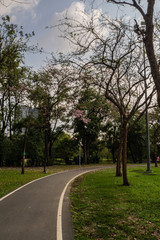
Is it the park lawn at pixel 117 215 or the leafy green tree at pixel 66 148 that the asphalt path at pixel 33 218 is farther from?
the leafy green tree at pixel 66 148

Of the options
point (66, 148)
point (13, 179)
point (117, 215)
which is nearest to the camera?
point (117, 215)

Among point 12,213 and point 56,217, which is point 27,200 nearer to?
point 12,213

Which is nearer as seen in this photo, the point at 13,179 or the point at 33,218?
the point at 33,218

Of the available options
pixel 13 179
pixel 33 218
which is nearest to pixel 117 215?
pixel 33 218

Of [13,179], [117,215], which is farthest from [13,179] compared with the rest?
[117,215]

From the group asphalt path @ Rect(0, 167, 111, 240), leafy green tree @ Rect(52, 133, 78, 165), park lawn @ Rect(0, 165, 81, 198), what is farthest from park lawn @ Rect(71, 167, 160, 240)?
leafy green tree @ Rect(52, 133, 78, 165)

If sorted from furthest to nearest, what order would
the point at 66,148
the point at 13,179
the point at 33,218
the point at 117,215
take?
the point at 66,148
the point at 13,179
the point at 117,215
the point at 33,218

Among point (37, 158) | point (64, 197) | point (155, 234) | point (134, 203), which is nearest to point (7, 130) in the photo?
point (37, 158)

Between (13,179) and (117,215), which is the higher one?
(117,215)

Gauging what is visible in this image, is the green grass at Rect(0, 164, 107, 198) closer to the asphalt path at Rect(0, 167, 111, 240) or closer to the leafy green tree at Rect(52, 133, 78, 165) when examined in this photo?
the asphalt path at Rect(0, 167, 111, 240)

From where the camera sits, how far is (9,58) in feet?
43.2

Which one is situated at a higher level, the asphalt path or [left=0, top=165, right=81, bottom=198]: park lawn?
the asphalt path

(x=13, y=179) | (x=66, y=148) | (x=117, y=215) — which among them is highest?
(x=66, y=148)

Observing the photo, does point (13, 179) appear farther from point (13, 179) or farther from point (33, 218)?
point (33, 218)
